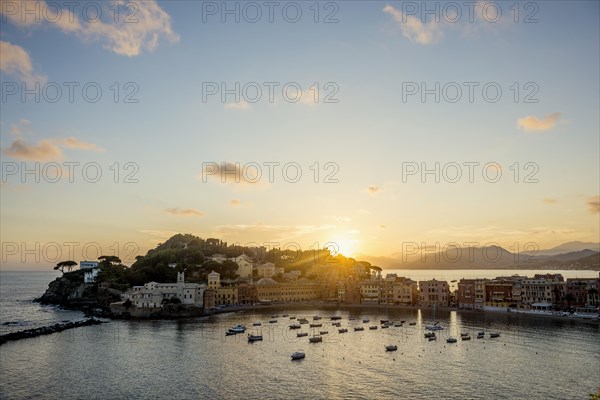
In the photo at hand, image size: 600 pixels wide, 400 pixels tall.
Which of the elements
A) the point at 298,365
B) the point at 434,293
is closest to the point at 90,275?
the point at 434,293

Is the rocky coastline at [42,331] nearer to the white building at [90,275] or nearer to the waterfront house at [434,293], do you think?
the white building at [90,275]

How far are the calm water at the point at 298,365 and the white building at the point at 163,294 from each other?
1600 centimetres

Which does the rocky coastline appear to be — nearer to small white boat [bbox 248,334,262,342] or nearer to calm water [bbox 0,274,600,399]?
calm water [bbox 0,274,600,399]

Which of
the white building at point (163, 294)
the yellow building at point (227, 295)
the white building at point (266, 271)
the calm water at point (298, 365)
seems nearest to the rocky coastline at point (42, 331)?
the calm water at point (298, 365)

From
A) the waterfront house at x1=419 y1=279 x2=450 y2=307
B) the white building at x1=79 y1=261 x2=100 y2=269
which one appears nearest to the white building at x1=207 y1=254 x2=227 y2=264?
the white building at x1=79 y1=261 x2=100 y2=269

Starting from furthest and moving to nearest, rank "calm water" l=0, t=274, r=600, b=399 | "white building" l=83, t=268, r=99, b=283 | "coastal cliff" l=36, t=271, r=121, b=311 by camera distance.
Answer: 1. "white building" l=83, t=268, r=99, b=283
2. "coastal cliff" l=36, t=271, r=121, b=311
3. "calm water" l=0, t=274, r=600, b=399

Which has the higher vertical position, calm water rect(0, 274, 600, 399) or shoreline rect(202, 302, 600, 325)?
calm water rect(0, 274, 600, 399)

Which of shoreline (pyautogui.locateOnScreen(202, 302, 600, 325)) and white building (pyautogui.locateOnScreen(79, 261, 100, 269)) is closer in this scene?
shoreline (pyautogui.locateOnScreen(202, 302, 600, 325))

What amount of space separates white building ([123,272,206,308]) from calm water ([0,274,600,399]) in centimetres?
1600

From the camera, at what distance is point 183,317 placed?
76250 millimetres

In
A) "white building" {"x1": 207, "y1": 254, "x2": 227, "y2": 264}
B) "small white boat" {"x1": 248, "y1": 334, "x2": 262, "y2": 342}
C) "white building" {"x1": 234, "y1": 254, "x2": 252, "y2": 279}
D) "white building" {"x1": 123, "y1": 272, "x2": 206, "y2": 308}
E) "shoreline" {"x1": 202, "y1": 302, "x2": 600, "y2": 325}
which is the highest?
"white building" {"x1": 207, "y1": 254, "x2": 227, "y2": 264}

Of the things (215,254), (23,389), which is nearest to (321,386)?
(23,389)

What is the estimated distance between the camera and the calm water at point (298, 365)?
33.3 meters

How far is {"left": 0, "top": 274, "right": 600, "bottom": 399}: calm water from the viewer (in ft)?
109
